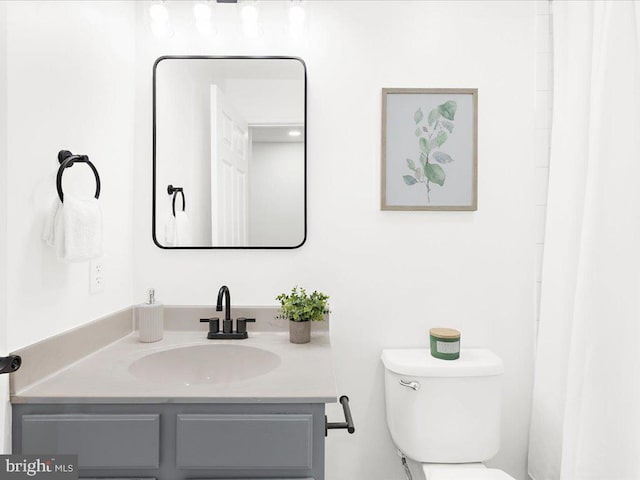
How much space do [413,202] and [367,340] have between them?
1.90ft

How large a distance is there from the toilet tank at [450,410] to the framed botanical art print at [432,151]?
2.03 feet

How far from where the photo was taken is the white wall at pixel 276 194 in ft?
5.43

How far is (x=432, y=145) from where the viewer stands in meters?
1.67

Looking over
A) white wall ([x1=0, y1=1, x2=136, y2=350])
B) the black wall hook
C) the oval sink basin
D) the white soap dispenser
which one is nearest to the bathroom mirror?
white wall ([x1=0, y1=1, x2=136, y2=350])

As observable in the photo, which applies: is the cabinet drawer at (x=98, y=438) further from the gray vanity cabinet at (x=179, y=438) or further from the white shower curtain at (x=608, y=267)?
the white shower curtain at (x=608, y=267)

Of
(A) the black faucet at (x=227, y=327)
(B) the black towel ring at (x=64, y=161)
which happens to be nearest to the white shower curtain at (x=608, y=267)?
(A) the black faucet at (x=227, y=327)

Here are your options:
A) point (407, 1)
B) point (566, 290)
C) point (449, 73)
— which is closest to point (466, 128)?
point (449, 73)

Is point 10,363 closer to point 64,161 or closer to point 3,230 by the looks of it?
point 3,230

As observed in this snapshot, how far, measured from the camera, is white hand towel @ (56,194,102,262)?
1123 millimetres

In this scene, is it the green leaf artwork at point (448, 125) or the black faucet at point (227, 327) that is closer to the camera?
the black faucet at point (227, 327)

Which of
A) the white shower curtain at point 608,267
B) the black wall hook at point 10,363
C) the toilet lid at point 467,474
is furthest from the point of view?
the toilet lid at point 467,474

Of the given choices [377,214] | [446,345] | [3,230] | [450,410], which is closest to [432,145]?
[377,214]

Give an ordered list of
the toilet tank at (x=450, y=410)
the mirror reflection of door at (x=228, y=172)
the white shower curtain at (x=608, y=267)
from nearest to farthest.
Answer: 1. the white shower curtain at (x=608, y=267)
2. the toilet tank at (x=450, y=410)
3. the mirror reflection of door at (x=228, y=172)

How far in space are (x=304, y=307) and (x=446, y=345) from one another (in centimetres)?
54
